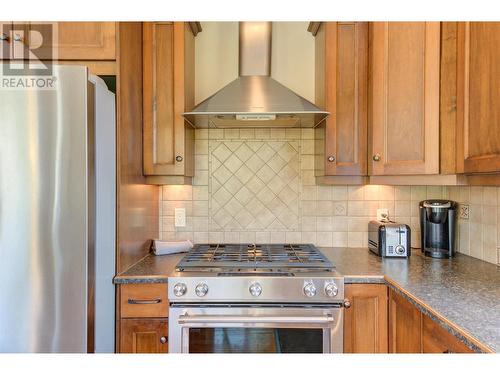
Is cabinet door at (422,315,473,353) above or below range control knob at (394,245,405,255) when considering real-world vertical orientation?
below

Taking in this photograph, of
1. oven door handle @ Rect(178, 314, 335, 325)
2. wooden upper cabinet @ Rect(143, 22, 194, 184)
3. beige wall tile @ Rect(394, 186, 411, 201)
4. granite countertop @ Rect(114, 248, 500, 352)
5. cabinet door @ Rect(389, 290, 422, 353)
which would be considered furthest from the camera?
beige wall tile @ Rect(394, 186, 411, 201)

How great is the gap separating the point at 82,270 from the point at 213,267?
585 millimetres

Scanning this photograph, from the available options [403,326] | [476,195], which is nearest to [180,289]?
[403,326]

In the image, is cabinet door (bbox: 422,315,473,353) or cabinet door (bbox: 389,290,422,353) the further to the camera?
cabinet door (bbox: 389,290,422,353)

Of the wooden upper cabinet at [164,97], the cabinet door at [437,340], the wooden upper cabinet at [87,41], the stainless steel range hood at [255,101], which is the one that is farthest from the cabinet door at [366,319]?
the wooden upper cabinet at [87,41]

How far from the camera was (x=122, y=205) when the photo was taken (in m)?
1.55

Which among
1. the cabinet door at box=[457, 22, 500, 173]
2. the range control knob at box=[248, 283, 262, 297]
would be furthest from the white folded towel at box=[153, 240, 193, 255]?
the cabinet door at box=[457, 22, 500, 173]

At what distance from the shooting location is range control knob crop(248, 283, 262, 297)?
1457 mm

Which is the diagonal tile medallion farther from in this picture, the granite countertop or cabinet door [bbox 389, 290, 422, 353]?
cabinet door [bbox 389, 290, 422, 353]

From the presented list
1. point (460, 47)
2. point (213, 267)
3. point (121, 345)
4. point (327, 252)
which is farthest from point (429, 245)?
point (121, 345)

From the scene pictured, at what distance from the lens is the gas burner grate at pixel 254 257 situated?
5.22ft

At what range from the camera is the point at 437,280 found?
54.8 inches

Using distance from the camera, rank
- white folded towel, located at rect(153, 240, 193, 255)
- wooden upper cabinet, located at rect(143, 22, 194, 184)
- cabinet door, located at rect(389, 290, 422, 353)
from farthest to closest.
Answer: white folded towel, located at rect(153, 240, 193, 255) → wooden upper cabinet, located at rect(143, 22, 194, 184) → cabinet door, located at rect(389, 290, 422, 353)

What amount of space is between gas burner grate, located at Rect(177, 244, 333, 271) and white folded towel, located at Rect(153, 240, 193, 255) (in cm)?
7
